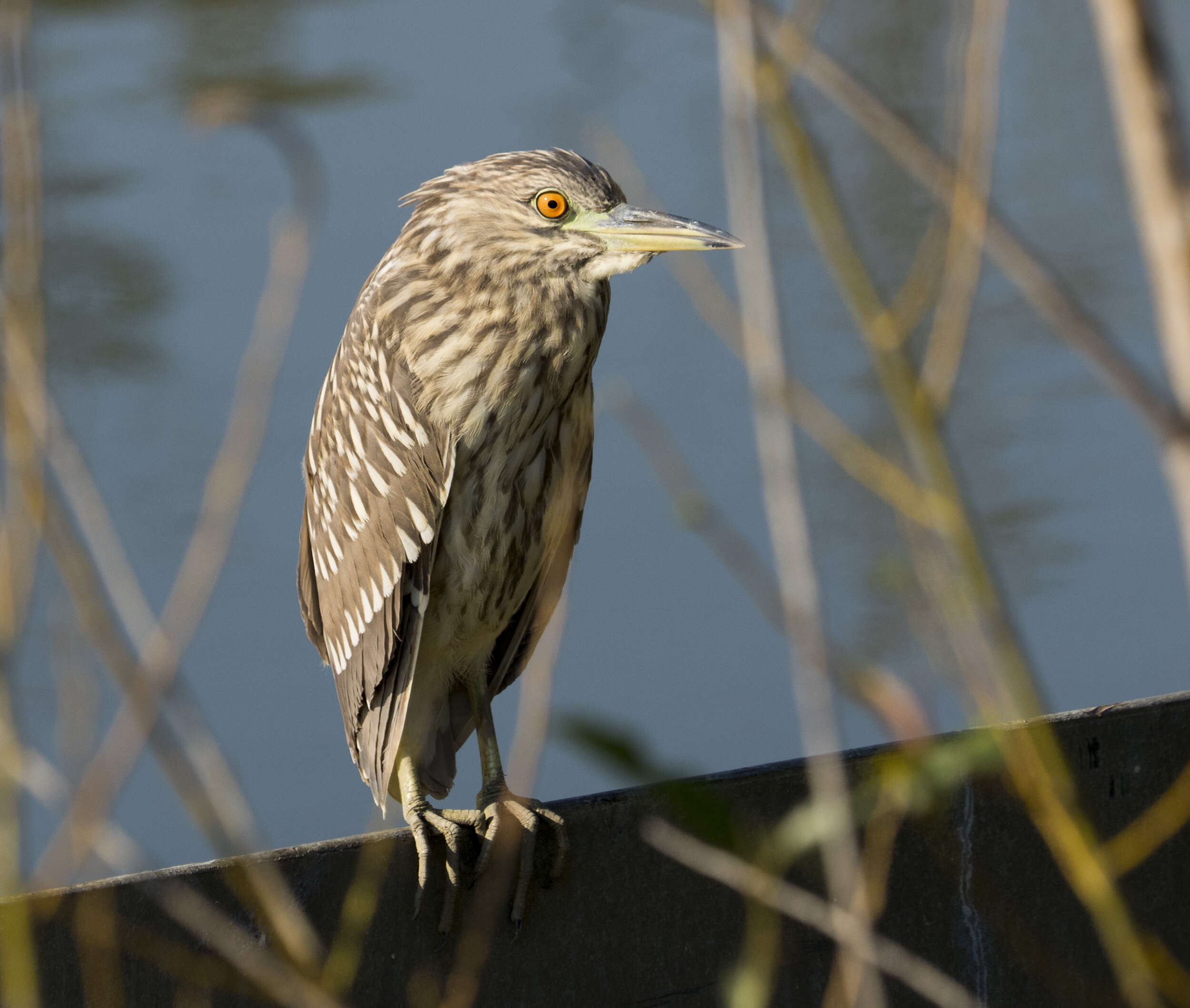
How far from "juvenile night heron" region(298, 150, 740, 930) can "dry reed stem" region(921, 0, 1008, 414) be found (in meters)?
1.64

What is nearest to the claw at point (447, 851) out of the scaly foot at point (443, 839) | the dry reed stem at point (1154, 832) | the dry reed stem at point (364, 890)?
the scaly foot at point (443, 839)

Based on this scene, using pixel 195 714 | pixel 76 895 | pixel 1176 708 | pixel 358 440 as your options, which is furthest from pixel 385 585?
pixel 195 714

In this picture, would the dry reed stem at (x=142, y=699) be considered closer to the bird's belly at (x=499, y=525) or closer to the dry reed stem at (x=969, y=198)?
the dry reed stem at (x=969, y=198)

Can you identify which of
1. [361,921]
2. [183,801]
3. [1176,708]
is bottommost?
[1176,708]

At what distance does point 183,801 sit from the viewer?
71 centimetres

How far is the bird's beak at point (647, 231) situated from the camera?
2.37 m

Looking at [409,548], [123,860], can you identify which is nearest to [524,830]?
[409,548]

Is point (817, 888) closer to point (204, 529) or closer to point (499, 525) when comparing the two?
point (499, 525)

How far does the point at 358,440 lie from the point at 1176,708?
1.53 m

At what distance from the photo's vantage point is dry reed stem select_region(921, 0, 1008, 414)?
780mm

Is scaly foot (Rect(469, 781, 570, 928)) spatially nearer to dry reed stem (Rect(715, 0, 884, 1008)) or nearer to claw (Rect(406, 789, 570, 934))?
claw (Rect(406, 789, 570, 934))

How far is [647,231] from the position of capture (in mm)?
2486

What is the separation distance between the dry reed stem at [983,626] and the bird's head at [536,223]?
5.89 feet

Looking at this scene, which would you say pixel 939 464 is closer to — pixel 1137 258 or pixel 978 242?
pixel 978 242
